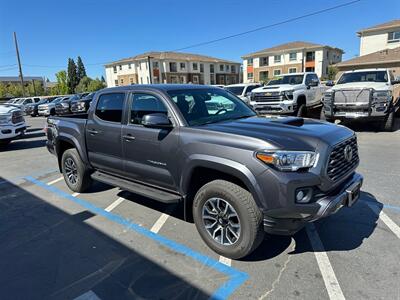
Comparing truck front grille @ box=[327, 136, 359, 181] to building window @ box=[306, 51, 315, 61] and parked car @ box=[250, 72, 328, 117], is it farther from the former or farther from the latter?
building window @ box=[306, 51, 315, 61]

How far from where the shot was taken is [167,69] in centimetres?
5659

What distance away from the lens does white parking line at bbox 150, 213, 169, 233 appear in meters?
3.92

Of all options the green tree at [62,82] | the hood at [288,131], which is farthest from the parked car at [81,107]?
the green tree at [62,82]

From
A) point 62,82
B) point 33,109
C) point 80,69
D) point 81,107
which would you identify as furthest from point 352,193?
point 80,69

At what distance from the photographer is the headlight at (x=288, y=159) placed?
2.70 m

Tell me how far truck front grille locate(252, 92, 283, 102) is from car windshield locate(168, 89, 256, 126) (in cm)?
Result: 758

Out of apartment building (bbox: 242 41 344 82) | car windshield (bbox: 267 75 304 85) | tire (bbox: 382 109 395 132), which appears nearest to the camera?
tire (bbox: 382 109 395 132)

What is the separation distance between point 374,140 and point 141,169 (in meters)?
8.04

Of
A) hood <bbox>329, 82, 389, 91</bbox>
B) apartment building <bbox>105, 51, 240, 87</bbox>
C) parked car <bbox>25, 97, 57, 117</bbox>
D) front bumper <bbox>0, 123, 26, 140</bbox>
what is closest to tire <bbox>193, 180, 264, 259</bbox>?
hood <bbox>329, 82, 389, 91</bbox>

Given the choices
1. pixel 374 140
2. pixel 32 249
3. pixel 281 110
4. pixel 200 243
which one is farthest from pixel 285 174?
pixel 281 110

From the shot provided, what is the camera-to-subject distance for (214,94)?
432 centimetres

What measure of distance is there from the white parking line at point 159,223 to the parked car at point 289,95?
844 cm

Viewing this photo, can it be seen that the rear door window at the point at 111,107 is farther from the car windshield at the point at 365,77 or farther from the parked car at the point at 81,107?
the car windshield at the point at 365,77

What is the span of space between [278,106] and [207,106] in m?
8.19
